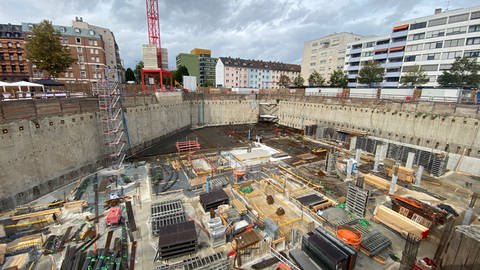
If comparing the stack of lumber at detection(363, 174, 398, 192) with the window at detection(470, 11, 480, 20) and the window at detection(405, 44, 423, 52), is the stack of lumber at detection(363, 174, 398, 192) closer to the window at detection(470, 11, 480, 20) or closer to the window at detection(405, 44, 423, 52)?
the window at detection(470, 11, 480, 20)

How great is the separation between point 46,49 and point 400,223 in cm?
3131

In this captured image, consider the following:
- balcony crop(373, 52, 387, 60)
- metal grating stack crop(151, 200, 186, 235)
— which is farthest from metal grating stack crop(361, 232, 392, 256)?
balcony crop(373, 52, 387, 60)

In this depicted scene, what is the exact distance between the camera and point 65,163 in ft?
41.8

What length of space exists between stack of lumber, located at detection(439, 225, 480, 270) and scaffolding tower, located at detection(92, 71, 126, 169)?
17461 millimetres

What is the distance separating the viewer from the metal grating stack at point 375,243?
7.33 m

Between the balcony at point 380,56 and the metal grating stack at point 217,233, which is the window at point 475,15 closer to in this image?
the balcony at point 380,56

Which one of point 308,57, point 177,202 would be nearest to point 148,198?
point 177,202

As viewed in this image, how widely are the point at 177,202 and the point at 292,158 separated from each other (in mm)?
11058

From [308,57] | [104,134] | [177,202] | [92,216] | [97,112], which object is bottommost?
[92,216]

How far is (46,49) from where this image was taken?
19797 millimetres

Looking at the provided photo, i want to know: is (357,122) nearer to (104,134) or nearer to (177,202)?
(177,202)

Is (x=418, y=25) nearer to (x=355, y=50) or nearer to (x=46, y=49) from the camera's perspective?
(x=355, y=50)

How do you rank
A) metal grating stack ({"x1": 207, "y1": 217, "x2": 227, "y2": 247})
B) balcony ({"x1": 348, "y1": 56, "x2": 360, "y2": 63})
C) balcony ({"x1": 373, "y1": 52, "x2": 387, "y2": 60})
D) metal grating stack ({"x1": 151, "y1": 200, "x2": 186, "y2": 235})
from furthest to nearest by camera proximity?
1. balcony ({"x1": 348, "y1": 56, "x2": 360, "y2": 63})
2. balcony ({"x1": 373, "y1": 52, "x2": 387, "y2": 60})
3. metal grating stack ({"x1": 151, "y1": 200, "x2": 186, "y2": 235})
4. metal grating stack ({"x1": 207, "y1": 217, "x2": 227, "y2": 247})

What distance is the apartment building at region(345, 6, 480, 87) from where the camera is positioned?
3541 centimetres
